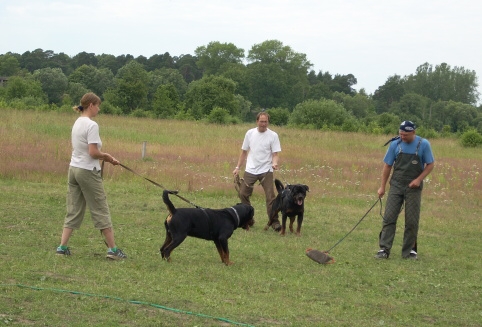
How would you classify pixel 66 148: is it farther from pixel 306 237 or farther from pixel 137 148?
pixel 306 237

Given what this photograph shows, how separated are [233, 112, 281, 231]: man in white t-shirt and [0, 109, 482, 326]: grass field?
25.6 inches

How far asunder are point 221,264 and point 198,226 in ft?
1.78

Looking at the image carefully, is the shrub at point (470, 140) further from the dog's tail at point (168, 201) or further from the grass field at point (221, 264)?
the dog's tail at point (168, 201)

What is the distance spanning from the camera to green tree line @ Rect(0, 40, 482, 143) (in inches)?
1992

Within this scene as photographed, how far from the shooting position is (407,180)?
9.80 meters

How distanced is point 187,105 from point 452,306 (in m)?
52.6

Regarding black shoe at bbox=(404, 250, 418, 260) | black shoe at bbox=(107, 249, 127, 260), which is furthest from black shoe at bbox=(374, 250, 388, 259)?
black shoe at bbox=(107, 249, 127, 260)

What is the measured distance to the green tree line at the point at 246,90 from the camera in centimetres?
→ 5059

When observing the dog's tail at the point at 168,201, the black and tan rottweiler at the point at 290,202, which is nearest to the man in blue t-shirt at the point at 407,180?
the black and tan rottweiler at the point at 290,202

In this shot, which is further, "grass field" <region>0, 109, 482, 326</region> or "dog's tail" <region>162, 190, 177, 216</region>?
"dog's tail" <region>162, 190, 177, 216</region>

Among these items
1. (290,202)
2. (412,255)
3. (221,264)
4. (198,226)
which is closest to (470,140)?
(290,202)

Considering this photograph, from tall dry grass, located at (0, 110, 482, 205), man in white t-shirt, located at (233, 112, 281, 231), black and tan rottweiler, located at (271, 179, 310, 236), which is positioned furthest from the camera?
tall dry grass, located at (0, 110, 482, 205)

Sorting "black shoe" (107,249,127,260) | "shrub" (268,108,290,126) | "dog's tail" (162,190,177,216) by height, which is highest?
"dog's tail" (162,190,177,216)

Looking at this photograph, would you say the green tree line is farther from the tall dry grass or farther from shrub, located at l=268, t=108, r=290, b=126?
the tall dry grass
